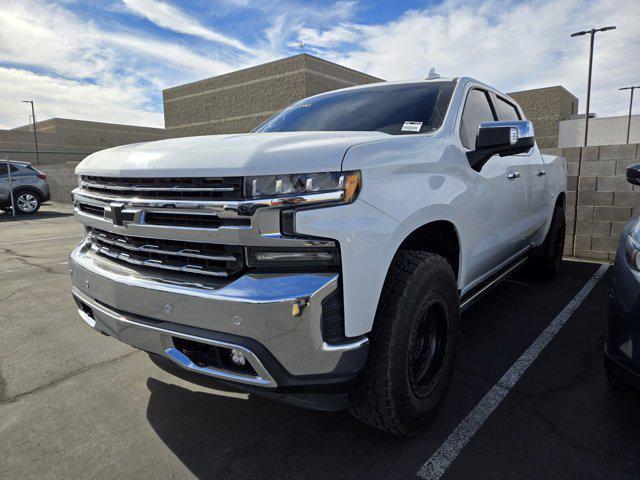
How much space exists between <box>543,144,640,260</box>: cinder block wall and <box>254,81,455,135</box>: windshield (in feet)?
12.4

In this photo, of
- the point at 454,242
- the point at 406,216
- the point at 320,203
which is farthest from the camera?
the point at 454,242

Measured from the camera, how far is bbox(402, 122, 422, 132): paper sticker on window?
2580mm

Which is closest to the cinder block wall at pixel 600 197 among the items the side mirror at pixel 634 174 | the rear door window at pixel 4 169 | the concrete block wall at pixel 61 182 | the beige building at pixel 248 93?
the side mirror at pixel 634 174

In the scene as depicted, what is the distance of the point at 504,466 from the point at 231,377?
1.26 meters

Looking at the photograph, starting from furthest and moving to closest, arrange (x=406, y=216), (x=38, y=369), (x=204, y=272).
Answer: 1. (x=38, y=369)
2. (x=406, y=216)
3. (x=204, y=272)

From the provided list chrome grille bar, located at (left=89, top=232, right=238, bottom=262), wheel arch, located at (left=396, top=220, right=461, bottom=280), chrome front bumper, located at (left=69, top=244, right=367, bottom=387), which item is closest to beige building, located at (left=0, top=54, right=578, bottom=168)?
wheel arch, located at (left=396, top=220, right=461, bottom=280)

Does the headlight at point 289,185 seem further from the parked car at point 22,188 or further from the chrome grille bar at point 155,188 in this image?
the parked car at point 22,188

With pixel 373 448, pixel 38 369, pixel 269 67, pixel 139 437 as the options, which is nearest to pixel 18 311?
pixel 38 369

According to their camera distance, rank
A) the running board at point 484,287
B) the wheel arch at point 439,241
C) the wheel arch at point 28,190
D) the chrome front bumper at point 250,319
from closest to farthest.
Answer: the chrome front bumper at point 250,319
the wheel arch at point 439,241
the running board at point 484,287
the wheel arch at point 28,190

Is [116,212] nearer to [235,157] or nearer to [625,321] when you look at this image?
[235,157]

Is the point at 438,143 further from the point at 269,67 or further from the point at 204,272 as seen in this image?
the point at 269,67

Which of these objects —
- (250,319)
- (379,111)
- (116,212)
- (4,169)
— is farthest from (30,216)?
(250,319)

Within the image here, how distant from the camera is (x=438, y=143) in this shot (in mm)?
2410

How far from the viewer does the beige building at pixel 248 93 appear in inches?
1532
